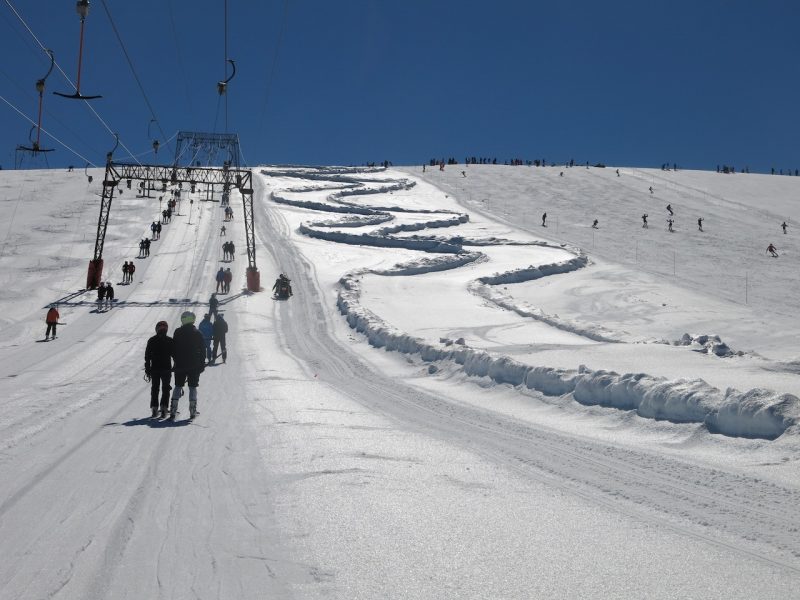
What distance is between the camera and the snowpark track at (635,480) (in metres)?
4.88

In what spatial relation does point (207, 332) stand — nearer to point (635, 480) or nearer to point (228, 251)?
point (635, 480)

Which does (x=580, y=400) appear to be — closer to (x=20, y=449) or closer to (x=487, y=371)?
(x=487, y=371)

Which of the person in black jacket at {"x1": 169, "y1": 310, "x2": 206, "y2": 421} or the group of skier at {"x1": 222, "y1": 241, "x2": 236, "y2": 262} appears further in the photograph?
the group of skier at {"x1": 222, "y1": 241, "x2": 236, "y2": 262}

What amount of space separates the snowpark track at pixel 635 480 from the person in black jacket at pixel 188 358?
9.43 ft

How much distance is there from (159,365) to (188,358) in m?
0.44

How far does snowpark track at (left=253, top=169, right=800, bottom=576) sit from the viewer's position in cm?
488

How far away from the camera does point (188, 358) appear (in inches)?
406

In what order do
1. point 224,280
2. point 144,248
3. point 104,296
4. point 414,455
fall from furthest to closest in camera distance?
point 144,248 → point 224,280 → point 104,296 → point 414,455

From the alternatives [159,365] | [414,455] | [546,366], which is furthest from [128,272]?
[414,455]

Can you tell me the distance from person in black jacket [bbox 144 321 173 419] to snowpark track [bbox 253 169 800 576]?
3.26m

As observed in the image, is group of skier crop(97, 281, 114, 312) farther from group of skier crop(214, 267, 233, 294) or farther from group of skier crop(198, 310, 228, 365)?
group of skier crop(198, 310, 228, 365)

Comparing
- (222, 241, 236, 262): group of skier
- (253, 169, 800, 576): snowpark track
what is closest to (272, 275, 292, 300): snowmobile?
(222, 241, 236, 262): group of skier

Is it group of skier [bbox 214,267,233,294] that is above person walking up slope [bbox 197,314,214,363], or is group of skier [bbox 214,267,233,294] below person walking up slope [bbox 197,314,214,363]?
above

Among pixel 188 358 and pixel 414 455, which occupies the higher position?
pixel 188 358
